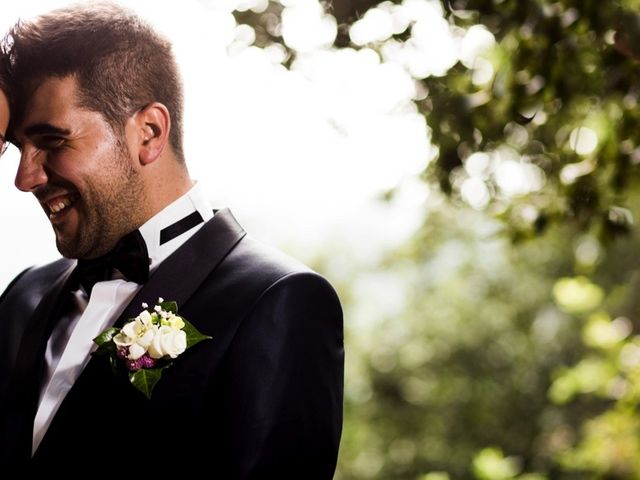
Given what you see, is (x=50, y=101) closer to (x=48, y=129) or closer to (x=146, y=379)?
(x=48, y=129)

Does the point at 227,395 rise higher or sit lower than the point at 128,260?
lower

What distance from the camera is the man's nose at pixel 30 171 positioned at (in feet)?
5.66

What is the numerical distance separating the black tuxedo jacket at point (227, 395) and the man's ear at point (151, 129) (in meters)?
0.23

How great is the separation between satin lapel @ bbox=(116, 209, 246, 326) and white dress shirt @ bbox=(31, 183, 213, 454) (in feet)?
0.15

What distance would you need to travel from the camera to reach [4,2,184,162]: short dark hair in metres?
1.75

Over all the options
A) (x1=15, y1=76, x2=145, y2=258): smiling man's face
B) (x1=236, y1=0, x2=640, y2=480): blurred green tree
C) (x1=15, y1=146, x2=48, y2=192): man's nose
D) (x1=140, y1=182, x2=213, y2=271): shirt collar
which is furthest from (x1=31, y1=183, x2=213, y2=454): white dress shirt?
(x1=236, y1=0, x2=640, y2=480): blurred green tree

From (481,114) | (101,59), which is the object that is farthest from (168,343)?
(481,114)

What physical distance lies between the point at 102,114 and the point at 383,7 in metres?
0.78

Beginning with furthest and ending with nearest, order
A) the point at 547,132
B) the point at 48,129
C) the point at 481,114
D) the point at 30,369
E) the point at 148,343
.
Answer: the point at 547,132, the point at 481,114, the point at 30,369, the point at 48,129, the point at 148,343

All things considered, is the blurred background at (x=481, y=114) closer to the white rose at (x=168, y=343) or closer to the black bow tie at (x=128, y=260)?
the black bow tie at (x=128, y=260)

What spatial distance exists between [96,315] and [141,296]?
0.15m

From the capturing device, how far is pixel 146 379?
5.30 feet

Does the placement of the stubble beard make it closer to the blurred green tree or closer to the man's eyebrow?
the man's eyebrow

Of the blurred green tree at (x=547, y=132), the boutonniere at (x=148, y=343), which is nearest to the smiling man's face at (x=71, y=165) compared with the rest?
the boutonniere at (x=148, y=343)
